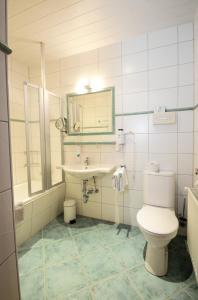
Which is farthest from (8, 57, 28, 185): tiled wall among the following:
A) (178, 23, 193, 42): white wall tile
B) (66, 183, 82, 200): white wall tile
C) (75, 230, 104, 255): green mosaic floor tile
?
(178, 23, 193, 42): white wall tile

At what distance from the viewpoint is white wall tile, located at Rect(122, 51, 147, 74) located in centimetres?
199

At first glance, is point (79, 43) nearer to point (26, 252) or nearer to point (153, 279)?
point (26, 252)

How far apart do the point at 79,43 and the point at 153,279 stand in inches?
104

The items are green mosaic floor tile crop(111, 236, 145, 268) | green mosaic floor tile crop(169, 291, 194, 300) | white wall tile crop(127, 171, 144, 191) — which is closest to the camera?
green mosaic floor tile crop(169, 291, 194, 300)

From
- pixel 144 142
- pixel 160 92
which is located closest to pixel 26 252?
pixel 144 142

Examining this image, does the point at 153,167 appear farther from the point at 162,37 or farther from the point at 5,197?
the point at 5,197

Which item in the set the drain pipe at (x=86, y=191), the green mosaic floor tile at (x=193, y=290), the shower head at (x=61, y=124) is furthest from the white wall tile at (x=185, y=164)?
the shower head at (x=61, y=124)

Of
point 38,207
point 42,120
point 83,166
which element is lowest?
point 38,207

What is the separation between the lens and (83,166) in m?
2.32

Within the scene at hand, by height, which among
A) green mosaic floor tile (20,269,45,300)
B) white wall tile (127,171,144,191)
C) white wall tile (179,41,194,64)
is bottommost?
green mosaic floor tile (20,269,45,300)

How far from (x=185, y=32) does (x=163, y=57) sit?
306mm

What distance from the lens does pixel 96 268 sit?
1495 mm

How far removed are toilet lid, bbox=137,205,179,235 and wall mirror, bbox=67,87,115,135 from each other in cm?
108

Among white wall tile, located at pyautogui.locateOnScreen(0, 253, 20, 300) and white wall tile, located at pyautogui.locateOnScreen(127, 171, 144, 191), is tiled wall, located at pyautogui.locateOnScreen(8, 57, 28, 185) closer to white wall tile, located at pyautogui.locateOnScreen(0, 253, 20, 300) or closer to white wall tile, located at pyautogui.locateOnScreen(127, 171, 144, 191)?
white wall tile, located at pyautogui.locateOnScreen(127, 171, 144, 191)
